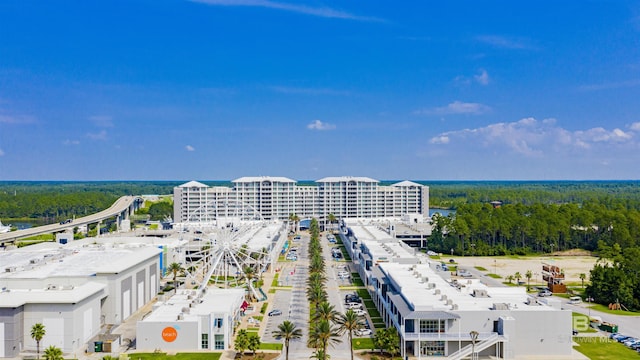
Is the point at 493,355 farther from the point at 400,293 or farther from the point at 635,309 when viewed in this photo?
the point at 635,309

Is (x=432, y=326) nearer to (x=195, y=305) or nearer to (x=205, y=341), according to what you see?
(x=205, y=341)

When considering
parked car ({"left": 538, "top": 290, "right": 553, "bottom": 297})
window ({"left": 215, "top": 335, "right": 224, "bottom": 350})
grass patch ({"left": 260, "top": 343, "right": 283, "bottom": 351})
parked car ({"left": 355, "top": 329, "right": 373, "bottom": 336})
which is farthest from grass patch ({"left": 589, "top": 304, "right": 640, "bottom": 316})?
window ({"left": 215, "top": 335, "right": 224, "bottom": 350})

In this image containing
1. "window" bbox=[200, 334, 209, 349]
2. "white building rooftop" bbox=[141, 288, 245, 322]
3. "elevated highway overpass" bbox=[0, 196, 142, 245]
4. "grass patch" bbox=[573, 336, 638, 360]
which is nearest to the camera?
"grass patch" bbox=[573, 336, 638, 360]

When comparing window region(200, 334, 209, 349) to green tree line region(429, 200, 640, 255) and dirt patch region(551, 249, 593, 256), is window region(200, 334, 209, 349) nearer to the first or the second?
green tree line region(429, 200, 640, 255)

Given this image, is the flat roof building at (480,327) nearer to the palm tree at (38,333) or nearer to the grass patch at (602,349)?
the grass patch at (602,349)

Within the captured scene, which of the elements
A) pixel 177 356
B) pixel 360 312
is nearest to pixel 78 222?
pixel 360 312
